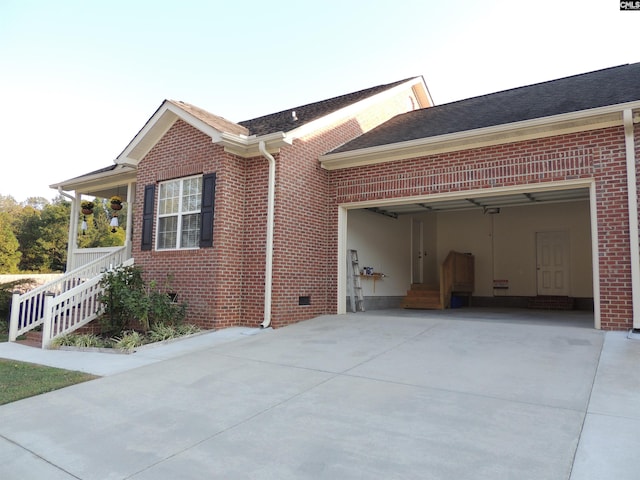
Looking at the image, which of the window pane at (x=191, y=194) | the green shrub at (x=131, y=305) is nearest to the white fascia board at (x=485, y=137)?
the window pane at (x=191, y=194)

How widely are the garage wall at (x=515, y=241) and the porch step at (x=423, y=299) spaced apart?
2257 millimetres

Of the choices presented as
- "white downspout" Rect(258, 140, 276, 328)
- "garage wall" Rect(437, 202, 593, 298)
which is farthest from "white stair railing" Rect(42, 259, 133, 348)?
"garage wall" Rect(437, 202, 593, 298)

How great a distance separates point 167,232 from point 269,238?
8.66 ft

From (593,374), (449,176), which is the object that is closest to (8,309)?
(449,176)

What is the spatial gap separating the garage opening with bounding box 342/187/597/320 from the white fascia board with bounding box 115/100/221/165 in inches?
169

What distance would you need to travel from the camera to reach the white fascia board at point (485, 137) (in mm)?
7152

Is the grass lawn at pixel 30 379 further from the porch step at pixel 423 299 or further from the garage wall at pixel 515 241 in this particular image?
the garage wall at pixel 515 241

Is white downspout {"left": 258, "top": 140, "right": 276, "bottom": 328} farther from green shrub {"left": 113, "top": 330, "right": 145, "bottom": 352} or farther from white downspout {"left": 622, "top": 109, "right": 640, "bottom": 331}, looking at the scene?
white downspout {"left": 622, "top": 109, "right": 640, "bottom": 331}

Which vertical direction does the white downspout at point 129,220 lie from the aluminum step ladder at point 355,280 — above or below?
above

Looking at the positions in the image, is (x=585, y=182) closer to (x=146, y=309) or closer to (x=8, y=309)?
(x=146, y=309)

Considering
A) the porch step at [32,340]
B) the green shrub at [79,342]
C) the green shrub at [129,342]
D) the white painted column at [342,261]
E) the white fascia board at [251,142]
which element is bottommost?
the porch step at [32,340]

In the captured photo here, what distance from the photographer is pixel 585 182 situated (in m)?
7.33

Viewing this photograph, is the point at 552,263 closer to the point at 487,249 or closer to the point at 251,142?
the point at 487,249

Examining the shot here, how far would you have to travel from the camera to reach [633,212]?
22.4 feet
